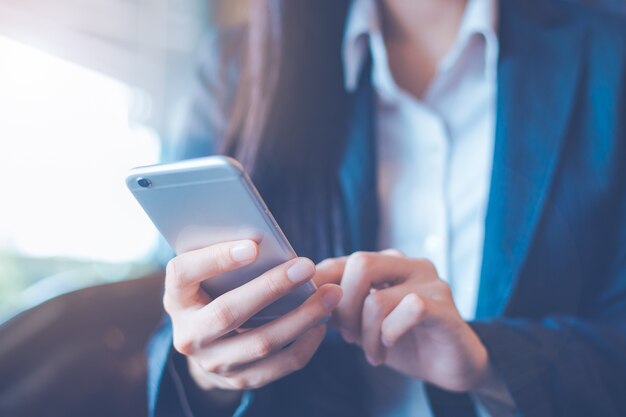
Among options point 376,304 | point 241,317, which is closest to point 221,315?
point 241,317

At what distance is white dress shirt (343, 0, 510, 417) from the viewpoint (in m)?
0.55

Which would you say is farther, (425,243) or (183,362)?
(425,243)

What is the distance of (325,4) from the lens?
2.22 ft

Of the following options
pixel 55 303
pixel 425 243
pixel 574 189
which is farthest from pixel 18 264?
pixel 574 189

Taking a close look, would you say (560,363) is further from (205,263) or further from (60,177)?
(60,177)

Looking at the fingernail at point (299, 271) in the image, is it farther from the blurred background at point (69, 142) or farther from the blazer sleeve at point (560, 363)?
the blurred background at point (69, 142)

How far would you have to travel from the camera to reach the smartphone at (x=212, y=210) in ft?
0.98

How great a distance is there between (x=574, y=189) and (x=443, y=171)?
13 cm

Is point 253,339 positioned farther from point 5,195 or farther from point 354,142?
point 5,195

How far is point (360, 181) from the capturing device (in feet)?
Answer: 1.84

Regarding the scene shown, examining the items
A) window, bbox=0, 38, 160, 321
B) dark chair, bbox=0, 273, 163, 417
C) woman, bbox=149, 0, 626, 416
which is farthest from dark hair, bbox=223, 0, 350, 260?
window, bbox=0, 38, 160, 321

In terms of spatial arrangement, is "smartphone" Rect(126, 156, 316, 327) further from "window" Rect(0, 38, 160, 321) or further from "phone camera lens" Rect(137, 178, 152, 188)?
"window" Rect(0, 38, 160, 321)

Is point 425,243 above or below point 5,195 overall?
above

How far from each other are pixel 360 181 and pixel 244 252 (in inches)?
10.6
